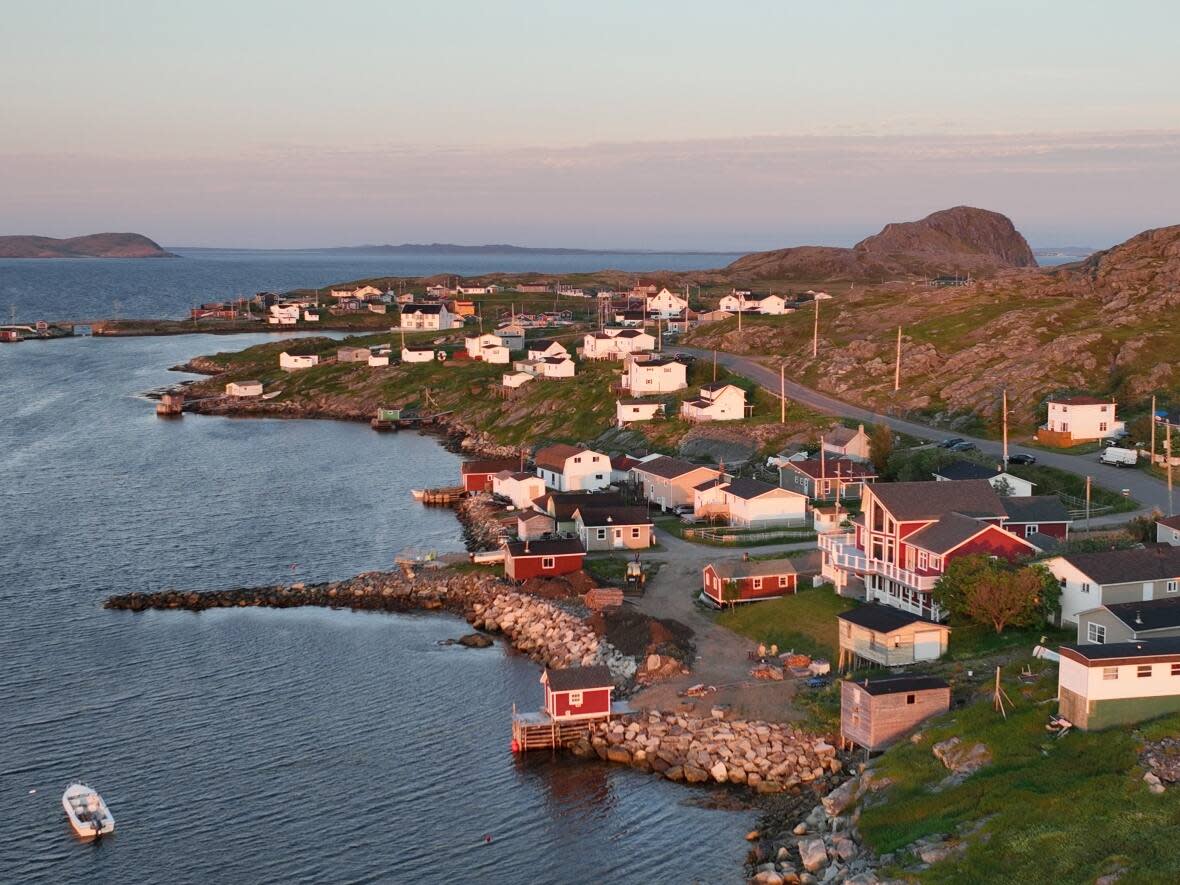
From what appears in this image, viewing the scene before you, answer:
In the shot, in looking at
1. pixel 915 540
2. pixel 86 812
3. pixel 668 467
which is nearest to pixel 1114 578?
pixel 915 540

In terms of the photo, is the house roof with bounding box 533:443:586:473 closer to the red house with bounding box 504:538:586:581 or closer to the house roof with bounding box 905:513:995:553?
the red house with bounding box 504:538:586:581

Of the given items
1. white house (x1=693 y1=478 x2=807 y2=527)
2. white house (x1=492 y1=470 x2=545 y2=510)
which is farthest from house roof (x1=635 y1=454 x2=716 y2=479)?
white house (x1=492 y1=470 x2=545 y2=510)

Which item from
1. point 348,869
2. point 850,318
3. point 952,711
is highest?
point 850,318

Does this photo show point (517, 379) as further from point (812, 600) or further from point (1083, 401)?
point (812, 600)

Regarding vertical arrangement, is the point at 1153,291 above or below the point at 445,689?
above

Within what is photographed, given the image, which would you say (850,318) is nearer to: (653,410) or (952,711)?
(653,410)

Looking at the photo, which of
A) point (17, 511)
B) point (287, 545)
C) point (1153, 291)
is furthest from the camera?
point (1153, 291)

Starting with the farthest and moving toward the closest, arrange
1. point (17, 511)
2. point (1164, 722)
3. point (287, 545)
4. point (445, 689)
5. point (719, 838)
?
point (17, 511), point (287, 545), point (445, 689), point (719, 838), point (1164, 722)

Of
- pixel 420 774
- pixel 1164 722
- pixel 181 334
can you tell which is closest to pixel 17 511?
pixel 420 774
